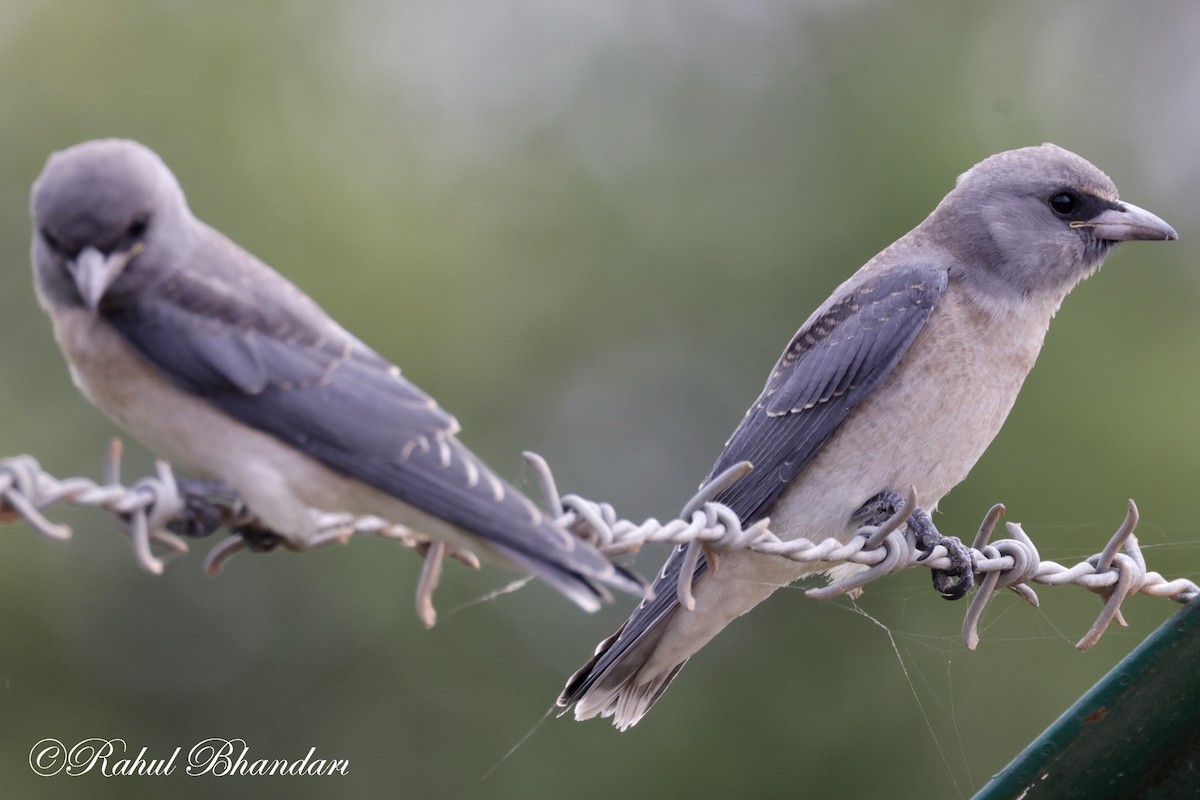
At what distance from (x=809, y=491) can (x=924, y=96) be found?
694 cm

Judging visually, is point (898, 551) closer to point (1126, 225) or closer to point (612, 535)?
point (612, 535)

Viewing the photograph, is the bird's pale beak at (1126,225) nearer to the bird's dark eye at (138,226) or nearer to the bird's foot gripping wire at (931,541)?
the bird's foot gripping wire at (931,541)

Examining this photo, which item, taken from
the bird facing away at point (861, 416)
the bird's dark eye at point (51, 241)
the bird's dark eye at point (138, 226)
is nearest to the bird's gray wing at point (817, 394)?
the bird facing away at point (861, 416)

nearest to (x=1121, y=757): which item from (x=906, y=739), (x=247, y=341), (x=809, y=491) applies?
(x=809, y=491)

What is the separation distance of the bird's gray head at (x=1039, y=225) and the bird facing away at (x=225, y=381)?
99.1 inches

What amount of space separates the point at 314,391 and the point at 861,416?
2050mm

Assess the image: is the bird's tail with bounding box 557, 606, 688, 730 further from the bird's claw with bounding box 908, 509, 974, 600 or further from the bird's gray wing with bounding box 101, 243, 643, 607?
the bird's gray wing with bounding box 101, 243, 643, 607

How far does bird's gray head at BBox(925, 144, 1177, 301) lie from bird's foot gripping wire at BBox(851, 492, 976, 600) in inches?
36.7

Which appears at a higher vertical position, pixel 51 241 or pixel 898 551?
pixel 51 241

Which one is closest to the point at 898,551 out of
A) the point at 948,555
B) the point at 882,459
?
the point at 948,555

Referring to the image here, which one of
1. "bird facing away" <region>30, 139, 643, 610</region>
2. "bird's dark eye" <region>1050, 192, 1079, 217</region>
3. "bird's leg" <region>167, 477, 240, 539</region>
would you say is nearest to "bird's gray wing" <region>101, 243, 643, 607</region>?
"bird facing away" <region>30, 139, 643, 610</region>

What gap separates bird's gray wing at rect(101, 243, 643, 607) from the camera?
3096 mm

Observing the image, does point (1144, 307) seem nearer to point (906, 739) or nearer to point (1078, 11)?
point (906, 739)

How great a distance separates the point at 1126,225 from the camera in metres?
4.93
